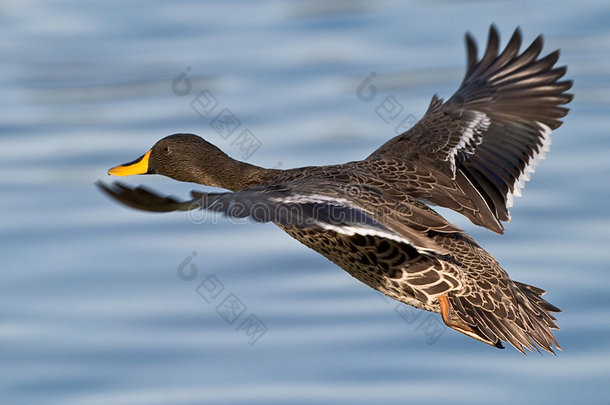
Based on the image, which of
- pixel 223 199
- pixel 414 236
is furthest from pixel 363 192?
pixel 223 199

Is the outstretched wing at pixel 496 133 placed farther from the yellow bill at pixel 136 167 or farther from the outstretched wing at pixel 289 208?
the yellow bill at pixel 136 167

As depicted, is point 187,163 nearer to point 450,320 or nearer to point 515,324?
point 450,320

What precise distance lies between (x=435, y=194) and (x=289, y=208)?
1.34 m

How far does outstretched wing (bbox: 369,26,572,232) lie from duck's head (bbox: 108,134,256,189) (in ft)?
3.21

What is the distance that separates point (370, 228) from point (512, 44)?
2426mm

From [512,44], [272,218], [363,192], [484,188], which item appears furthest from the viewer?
[512,44]

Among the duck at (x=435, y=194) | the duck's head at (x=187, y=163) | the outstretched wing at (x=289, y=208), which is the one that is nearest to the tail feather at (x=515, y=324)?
the duck at (x=435, y=194)

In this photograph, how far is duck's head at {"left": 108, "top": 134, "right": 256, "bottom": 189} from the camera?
7652 millimetres

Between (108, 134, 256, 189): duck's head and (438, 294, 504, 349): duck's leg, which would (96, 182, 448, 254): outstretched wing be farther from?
(108, 134, 256, 189): duck's head

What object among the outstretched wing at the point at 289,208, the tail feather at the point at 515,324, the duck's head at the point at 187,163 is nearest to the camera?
the outstretched wing at the point at 289,208

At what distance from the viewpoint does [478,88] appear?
7.83 m

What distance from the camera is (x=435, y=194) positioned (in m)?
6.90

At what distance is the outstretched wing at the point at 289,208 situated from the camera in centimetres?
566

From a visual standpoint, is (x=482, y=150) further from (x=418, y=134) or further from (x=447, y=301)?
(x=447, y=301)
